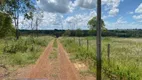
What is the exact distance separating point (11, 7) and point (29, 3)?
5.41 meters

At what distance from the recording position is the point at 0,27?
79.4 ft

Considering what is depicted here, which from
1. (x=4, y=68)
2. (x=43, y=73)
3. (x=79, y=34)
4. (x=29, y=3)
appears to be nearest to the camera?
(x=43, y=73)

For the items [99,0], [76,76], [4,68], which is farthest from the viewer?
[4,68]

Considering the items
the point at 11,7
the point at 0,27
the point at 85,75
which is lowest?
the point at 85,75

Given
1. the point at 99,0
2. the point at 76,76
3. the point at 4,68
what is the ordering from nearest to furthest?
the point at 99,0, the point at 76,76, the point at 4,68

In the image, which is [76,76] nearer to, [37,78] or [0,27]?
→ [37,78]

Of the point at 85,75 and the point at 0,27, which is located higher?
the point at 0,27

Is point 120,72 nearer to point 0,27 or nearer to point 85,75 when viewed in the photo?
point 85,75

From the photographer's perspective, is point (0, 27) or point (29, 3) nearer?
point (0, 27)

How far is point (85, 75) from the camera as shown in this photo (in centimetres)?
1061

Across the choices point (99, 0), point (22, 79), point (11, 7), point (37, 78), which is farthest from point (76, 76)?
point (11, 7)

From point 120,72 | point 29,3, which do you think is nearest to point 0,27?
point 29,3

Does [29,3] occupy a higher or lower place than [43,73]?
higher

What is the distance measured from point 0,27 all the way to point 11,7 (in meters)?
2.52
